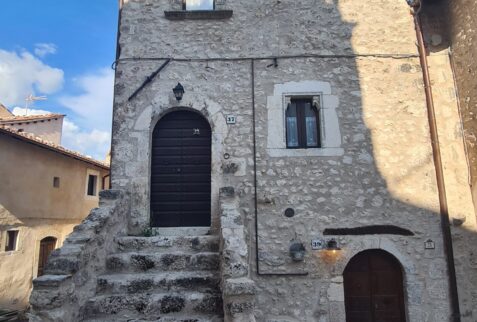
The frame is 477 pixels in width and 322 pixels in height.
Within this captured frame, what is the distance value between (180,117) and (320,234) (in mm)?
2997

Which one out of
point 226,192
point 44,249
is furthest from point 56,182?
point 226,192

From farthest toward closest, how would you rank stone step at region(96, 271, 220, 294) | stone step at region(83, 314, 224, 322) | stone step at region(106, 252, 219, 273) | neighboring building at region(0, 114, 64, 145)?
neighboring building at region(0, 114, 64, 145) < stone step at region(106, 252, 219, 273) < stone step at region(96, 271, 220, 294) < stone step at region(83, 314, 224, 322)

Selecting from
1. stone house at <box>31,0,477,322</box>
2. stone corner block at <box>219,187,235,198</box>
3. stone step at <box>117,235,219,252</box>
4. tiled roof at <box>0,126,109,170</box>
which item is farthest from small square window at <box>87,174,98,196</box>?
stone corner block at <box>219,187,235,198</box>

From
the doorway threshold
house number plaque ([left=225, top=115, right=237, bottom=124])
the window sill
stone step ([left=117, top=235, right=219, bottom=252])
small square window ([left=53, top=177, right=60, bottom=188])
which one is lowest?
stone step ([left=117, top=235, right=219, bottom=252])

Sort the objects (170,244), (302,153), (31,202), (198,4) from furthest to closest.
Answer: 1. (31,202)
2. (198,4)
3. (302,153)
4. (170,244)

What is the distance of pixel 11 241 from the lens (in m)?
9.56

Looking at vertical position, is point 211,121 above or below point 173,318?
above

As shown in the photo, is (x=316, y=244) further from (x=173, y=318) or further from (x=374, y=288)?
(x=173, y=318)

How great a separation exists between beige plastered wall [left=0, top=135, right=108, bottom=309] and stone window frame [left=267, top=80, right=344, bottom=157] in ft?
25.5

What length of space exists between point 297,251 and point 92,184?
1094 centimetres

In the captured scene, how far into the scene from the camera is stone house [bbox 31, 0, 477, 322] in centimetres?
521

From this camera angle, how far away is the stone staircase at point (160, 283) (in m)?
3.78

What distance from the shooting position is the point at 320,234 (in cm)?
539

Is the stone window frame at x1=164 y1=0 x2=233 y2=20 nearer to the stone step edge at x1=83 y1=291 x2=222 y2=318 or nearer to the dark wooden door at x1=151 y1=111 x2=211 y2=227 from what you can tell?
the dark wooden door at x1=151 y1=111 x2=211 y2=227
